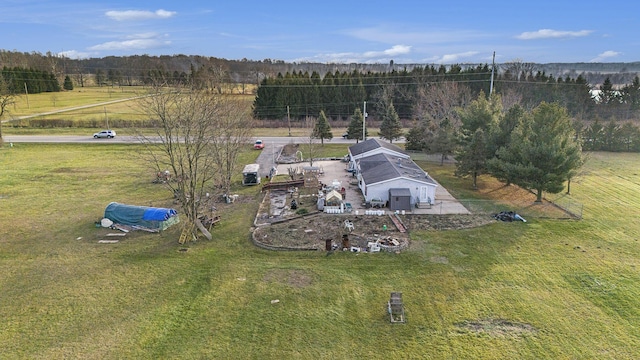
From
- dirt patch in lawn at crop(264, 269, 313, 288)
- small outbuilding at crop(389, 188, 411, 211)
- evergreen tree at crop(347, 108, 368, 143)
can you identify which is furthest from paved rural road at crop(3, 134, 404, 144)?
dirt patch in lawn at crop(264, 269, 313, 288)

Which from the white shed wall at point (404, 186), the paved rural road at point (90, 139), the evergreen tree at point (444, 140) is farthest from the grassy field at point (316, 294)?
the paved rural road at point (90, 139)

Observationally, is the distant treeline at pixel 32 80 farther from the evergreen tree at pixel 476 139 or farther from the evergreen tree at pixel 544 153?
the evergreen tree at pixel 544 153

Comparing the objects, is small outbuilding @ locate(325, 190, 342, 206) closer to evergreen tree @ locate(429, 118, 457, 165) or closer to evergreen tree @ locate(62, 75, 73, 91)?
evergreen tree @ locate(429, 118, 457, 165)

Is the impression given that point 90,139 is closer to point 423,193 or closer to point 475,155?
point 423,193

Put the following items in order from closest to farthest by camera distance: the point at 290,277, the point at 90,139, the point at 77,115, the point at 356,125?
the point at 290,277 → the point at 356,125 → the point at 90,139 → the point at 77,115

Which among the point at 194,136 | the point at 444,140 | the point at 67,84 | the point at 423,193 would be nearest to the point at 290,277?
the point at 194,136

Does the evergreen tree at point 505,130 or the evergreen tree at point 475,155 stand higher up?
the evergreen tree at point 505,130
